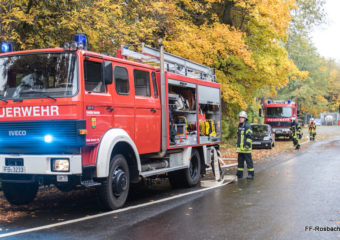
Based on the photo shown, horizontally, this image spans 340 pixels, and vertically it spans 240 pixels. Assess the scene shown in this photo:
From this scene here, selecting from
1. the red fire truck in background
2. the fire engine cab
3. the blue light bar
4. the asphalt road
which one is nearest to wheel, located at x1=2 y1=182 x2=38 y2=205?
the fire engine cab

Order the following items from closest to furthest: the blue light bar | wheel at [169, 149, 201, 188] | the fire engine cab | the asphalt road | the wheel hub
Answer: the asphalt road < the fire engine cab < the blue light bar < the wheel hub < wheel at [169, 149, 201, 188]

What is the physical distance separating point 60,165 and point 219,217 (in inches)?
106

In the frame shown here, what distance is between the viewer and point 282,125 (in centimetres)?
3059

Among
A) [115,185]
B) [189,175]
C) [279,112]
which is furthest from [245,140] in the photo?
[279,112]

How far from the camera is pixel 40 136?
6.89 metres

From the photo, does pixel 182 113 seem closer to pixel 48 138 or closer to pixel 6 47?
pixel 48 138

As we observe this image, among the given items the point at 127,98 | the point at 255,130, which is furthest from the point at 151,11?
the point at 255,130

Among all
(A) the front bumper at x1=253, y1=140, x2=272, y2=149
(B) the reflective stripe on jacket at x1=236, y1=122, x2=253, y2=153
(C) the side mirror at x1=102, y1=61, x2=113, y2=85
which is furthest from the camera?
(A) the front bumper at x1=253, y1=140, x2=272, y2=149

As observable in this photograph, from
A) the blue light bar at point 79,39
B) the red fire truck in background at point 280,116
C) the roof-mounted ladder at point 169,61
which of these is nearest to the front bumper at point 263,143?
the red fire truck in background at point 280,116

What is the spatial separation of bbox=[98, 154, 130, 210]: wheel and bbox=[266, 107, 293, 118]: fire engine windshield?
973 inches

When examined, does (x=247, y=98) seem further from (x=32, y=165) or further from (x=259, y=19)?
(x=32, y=165)

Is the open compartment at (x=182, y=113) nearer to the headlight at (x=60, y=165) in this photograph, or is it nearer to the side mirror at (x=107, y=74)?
the side mirror at (x=107, y=74)

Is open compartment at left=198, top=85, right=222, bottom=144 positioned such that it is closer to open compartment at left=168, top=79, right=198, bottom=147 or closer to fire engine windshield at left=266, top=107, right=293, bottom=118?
open compartment at left=168, top=79, right=198, bottom=147

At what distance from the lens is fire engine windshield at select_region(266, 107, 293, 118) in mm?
30981
